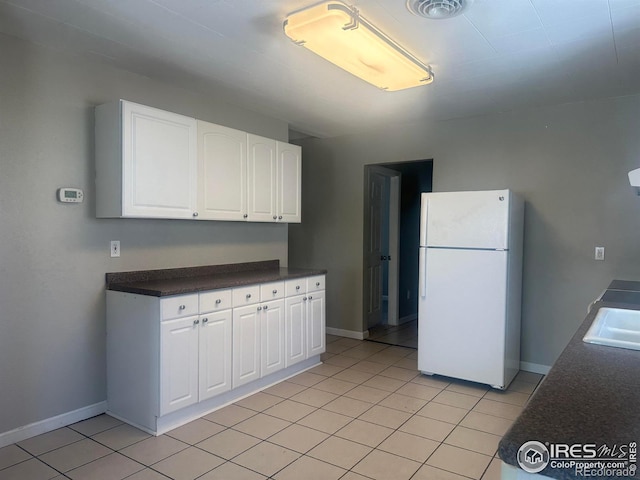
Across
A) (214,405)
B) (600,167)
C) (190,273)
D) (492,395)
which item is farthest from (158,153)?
(600,167)

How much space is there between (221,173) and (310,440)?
2025 mm

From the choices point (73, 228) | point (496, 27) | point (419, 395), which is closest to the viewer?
point (496, 27)

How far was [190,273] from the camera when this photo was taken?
134 inches

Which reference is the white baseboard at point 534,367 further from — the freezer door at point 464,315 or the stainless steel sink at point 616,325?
the stainless steel sink at point 616,325

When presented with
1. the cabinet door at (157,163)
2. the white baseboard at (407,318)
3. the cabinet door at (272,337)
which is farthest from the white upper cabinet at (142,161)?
the white baseboard at (407,318)

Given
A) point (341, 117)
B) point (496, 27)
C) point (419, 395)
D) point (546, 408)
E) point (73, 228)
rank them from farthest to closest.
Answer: point (341, 117) < point (419, 395) < point (73, 228) < point (496, 27) < point (546, 408)

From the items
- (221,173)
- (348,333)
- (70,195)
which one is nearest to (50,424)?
(70,195)

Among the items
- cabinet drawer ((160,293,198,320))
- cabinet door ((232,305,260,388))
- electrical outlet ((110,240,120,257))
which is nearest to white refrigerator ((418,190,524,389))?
cabinet door ((232,305,260,388))

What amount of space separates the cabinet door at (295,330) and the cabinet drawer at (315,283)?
0.12m

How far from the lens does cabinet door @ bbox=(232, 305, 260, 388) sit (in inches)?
121

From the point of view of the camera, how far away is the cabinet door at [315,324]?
3787 mm

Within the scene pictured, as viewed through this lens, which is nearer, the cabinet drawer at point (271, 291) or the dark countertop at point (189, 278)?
the dark countertop at point (189, 278)

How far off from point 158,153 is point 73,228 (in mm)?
722

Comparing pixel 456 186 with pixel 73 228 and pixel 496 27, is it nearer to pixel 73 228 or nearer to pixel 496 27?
pixel 496 27
